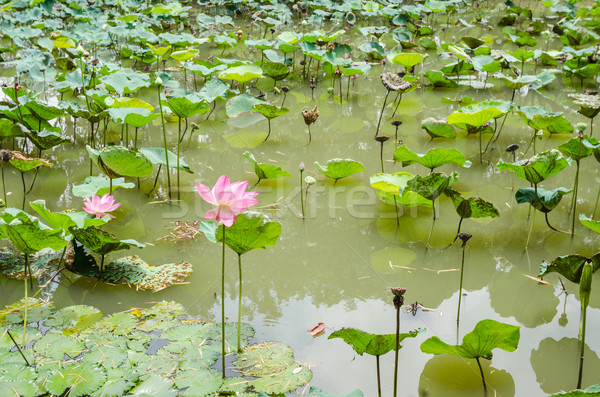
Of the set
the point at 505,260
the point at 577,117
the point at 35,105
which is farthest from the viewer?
the point at 577,117

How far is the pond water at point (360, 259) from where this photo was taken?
6.77 feet

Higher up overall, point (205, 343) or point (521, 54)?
point (521, 54)

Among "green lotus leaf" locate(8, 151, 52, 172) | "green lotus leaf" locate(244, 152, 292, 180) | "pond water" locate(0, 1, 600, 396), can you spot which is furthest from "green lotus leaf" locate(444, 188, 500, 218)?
"green lotus leaf" locate(8, 151, 52, 172)

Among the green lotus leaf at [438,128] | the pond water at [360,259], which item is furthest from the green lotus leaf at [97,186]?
the green lotus leaf at [438,128]

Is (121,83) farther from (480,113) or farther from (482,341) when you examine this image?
(482,341)

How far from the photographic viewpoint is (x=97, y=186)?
115 inches

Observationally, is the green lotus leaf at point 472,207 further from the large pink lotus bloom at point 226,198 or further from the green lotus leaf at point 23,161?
the green lotus leaf at point 23,161

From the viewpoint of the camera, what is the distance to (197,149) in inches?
159

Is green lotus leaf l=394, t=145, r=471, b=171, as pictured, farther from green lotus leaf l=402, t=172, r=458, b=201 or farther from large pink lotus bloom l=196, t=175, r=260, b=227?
large pink lotus bloom l=196, t=175, r=260, b=227

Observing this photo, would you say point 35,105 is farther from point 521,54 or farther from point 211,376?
point 521,54

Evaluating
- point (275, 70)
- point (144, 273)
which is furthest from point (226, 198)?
point (275, 70)

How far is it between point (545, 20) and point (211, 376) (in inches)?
331

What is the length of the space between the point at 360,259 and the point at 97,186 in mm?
1501

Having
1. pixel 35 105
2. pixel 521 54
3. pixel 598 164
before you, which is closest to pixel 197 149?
pixel 35 105
